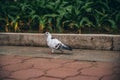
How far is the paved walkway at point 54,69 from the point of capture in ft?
12.3

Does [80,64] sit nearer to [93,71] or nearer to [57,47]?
[93,71]

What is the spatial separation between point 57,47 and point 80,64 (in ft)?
2.77

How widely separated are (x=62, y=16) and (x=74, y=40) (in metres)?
1.01

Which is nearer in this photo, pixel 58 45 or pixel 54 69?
pixel 54 69

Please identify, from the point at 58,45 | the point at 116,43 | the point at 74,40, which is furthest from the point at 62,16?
the point at 116,43

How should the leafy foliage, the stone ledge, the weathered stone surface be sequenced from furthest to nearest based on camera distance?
the leafy foliage → the stone ledge → the weathered stone surface

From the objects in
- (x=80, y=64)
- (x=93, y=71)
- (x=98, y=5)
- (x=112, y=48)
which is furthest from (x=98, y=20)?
(x=93, y=71)

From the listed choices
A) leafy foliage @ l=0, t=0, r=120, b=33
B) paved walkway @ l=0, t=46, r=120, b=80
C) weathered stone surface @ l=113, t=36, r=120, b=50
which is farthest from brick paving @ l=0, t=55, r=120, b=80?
leafy foliage @ l=0, t=0, r=120, b=33

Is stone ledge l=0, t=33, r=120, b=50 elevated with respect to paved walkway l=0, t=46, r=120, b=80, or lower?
elevated

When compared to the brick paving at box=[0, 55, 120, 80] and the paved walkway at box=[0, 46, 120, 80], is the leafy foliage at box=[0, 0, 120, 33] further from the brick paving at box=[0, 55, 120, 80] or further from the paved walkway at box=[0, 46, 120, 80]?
the brick paving at box=[0, 55, 120, 80]

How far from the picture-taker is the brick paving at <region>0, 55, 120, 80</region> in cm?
374

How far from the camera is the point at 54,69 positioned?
4.17 m

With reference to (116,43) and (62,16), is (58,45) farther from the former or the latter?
(62,16)

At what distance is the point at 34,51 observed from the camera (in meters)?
5.64
